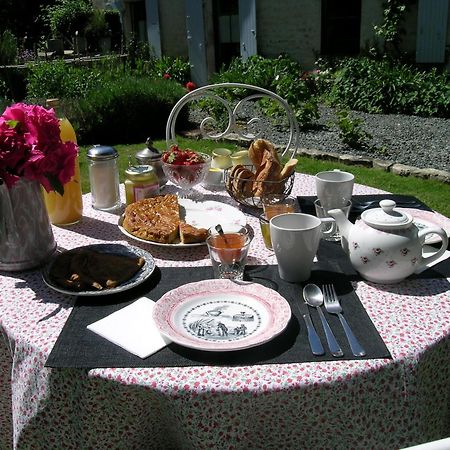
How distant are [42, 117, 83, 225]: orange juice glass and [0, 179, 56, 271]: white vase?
30cm

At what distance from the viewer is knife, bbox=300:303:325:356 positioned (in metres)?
1.23

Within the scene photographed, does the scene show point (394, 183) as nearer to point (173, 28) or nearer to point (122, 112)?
point (122, 112)

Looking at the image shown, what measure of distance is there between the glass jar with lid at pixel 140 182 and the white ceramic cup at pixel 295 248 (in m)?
0.74

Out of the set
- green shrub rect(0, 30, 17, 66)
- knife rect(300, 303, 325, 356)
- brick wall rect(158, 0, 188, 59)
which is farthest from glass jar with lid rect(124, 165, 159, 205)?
brick wall rect(158, 0, 188, 59)

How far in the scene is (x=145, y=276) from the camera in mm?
1588

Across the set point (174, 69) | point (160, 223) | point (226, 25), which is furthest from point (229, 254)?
point (226, 25)

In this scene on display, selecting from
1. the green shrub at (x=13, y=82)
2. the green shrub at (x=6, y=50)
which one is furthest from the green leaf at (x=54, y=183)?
the green shrub at (x=6, y=50)

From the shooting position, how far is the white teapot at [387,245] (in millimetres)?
1471

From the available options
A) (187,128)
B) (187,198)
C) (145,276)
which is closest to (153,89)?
(187,128)

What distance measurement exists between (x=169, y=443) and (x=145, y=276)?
0.48 m

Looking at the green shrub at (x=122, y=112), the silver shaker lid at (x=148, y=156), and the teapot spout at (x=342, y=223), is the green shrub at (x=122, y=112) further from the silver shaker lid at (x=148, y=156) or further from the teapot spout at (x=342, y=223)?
the teapot spout at (x=342, y=223)

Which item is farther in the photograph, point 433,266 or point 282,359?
point 433,266

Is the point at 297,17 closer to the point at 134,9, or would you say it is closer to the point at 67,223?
the point at 134,9

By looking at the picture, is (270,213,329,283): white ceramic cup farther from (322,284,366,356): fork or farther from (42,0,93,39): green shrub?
(42,0,93,39): green shrub
